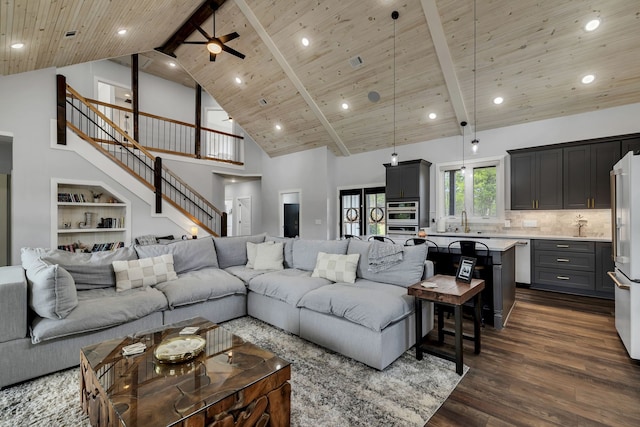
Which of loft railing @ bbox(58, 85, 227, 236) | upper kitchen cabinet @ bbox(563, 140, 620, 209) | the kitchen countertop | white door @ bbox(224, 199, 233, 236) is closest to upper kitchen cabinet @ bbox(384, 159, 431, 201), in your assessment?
the kitchen countertop

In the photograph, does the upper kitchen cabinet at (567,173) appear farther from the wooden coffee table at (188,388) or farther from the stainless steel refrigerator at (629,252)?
the wooden coffee table at (188,388)

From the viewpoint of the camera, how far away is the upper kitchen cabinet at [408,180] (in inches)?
239

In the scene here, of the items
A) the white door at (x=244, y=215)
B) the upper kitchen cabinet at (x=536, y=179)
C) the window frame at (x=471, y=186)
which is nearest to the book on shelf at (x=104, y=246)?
the white door at (x=244, y=215)

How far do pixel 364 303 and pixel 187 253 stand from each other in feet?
8.56

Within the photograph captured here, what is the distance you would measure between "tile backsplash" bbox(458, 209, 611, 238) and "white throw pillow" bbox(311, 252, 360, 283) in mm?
3775

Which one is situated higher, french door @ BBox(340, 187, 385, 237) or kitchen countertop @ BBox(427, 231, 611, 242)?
french door @ BBox(340, 187, 385, 237)

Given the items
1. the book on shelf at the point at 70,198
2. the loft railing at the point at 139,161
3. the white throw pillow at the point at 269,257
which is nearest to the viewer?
the white throw pillow at the point at 269,257

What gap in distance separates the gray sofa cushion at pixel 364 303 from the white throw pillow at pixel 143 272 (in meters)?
1.73

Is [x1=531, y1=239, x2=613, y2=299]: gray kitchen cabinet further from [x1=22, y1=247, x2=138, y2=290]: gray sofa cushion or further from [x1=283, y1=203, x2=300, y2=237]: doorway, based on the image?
[x1=22, y1=247, x2=138, y2=290]: gray sofa cushion

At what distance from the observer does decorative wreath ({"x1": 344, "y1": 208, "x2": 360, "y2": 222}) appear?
25.0 feet

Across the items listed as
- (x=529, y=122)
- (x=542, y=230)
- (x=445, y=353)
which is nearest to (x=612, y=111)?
(x=529, y=122)

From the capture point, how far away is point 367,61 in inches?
197

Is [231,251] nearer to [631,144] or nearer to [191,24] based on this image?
[191,24]

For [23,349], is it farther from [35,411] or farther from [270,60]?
[270,60]
